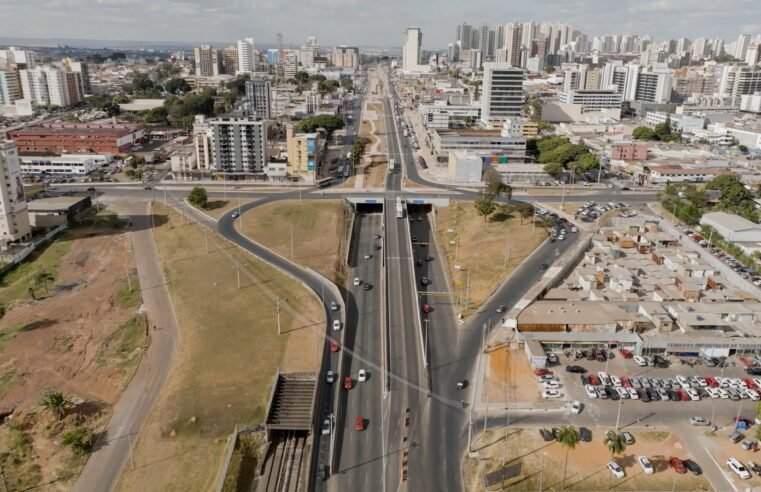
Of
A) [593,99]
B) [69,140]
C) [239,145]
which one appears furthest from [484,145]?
[69,140]

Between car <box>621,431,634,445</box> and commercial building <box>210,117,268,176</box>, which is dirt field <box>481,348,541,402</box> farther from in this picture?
commercial building <box>210,117,268,176</box>

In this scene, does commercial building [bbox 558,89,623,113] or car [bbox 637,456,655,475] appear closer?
car [bbox 637,456,655,475]

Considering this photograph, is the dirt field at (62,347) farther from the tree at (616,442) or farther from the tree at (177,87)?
the tree at (177,87)

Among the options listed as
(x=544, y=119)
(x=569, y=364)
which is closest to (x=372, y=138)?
(x=544, y=119)

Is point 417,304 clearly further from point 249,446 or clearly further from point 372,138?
point 372,138

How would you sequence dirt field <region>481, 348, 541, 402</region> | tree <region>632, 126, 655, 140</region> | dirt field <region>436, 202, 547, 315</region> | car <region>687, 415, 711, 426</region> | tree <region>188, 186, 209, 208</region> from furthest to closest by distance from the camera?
tree <region>632, 126, 655, 140</region>
tree <region>188, 186, 209, 208</region>
dirt field <region>436, 202, 547, 315</region>
dirt field <region>481, 348, 541, 402</region>
car <region>687, 415, 711, 426</region>

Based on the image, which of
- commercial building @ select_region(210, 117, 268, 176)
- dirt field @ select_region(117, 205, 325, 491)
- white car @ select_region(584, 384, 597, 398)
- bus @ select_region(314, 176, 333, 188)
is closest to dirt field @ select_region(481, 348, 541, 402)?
white car @ select_region(584, 384, 597, 398)

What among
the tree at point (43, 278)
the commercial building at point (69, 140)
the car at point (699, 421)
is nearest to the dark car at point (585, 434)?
the car at point (699, 421)
